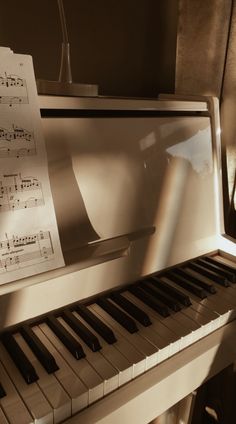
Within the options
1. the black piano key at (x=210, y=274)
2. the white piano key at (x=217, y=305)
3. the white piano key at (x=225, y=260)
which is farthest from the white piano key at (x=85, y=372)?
the white piano key at (x=225, y=260)

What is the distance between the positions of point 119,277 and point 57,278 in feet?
0.63

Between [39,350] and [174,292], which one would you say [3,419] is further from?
[174,292]

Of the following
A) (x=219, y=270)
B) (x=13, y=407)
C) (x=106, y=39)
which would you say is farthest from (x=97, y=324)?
(x=106, y=39)

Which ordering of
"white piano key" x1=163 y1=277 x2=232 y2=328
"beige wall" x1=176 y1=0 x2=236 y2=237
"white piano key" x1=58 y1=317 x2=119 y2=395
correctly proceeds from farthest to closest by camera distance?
"beige wall" x1=176 y1=0 x2=236 y2=237
"white piano key" x1=163 y1=277 x2=232 y2=328
"white piano key" x1=58 y1=317 x2=119 y2=395

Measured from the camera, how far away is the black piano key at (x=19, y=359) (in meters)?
0.64

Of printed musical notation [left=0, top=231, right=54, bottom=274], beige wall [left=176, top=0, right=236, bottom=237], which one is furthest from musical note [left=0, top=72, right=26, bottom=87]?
beige wall [left=176, top=0, right=236, bottom=237]

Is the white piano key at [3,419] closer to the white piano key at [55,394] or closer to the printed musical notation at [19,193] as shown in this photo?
the white piano key at [55,394]

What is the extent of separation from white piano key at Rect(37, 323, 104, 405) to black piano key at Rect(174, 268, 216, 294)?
0.42m

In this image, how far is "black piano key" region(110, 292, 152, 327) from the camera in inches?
32.4

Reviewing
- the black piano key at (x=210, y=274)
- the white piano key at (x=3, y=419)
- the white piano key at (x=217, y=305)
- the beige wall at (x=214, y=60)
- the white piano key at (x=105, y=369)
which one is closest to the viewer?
the white piano key at (x=3, y=419)

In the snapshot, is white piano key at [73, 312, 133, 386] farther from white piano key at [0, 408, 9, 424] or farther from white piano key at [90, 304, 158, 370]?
white piano key at [0, 408, 9, 424]

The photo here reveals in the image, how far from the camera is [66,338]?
0.74m

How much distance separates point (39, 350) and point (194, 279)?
0.49m

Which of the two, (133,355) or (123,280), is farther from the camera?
(123,280)
